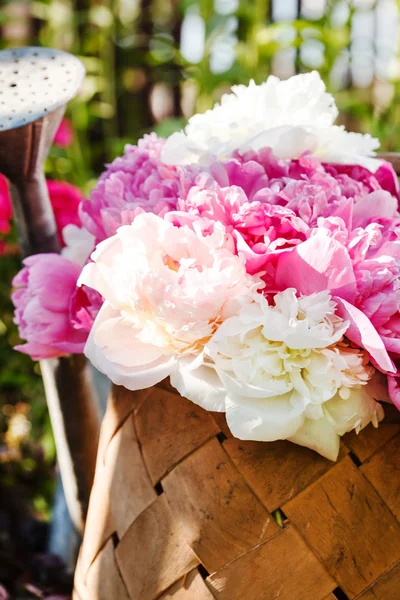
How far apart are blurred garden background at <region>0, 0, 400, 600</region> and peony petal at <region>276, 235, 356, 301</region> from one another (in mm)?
618

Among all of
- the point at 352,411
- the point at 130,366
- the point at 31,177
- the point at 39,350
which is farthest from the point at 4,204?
the point at 352,411

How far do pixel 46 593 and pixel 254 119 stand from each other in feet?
2.22

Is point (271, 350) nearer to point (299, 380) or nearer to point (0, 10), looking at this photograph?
point (299, 380)

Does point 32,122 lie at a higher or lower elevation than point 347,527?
higher

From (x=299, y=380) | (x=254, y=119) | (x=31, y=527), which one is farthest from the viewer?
(x=31, y=527)

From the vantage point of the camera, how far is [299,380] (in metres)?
0.48

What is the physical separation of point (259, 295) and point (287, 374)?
61 mm

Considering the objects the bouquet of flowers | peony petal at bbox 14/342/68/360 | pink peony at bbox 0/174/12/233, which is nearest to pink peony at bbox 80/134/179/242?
the bouquet of flowers

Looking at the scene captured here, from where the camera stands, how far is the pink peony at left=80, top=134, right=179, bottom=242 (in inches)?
22.6

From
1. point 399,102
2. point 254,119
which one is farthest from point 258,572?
point 399,102

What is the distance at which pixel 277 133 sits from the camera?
0.59 metres

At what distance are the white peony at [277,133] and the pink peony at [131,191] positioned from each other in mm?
21

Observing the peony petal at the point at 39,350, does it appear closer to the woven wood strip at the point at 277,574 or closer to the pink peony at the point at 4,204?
the woven wood strip at the point at 277,574

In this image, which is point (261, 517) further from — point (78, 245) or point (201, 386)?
point (78, 245)
